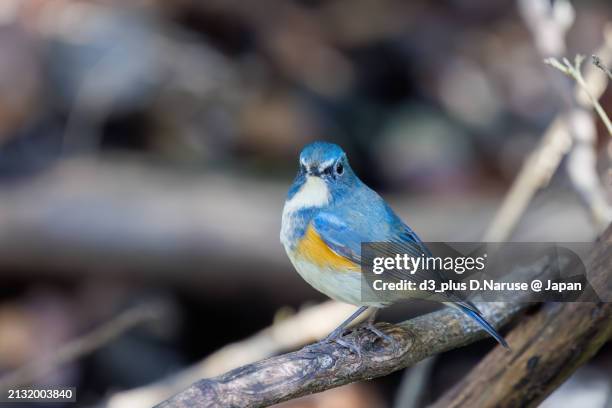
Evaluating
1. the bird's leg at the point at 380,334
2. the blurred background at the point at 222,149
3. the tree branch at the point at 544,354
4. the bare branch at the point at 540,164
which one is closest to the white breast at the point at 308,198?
the bird's leg at the point at 380,334

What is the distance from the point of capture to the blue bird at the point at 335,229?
8.63 feet

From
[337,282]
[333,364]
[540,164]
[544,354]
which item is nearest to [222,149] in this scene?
[540,164]

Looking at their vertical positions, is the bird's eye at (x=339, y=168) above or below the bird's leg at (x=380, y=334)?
above

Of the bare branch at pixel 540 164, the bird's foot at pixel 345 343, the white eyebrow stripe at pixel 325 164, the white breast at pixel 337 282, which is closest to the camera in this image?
the bird's foot at pixel 345 343

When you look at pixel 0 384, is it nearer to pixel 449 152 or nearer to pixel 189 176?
pixel 189 176

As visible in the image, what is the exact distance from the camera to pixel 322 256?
2.67m

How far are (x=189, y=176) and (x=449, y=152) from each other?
1.73m

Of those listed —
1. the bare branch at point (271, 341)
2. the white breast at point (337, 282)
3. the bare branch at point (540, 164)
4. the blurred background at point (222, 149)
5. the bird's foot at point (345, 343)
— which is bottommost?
the bird's foot at point (345, 343)

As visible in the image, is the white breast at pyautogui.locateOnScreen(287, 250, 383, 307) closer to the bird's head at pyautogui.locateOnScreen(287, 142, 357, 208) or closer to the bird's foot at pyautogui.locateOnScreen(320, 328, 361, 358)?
the bird's foot at pyautogui.locateOnScreen(320, 328, 361, 358)

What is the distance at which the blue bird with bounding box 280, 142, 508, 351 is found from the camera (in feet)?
8.63

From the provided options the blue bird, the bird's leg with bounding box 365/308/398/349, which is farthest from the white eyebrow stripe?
the bird's leg with bounding box 365/308/398/349

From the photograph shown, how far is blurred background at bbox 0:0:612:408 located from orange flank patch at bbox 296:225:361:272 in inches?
73.8

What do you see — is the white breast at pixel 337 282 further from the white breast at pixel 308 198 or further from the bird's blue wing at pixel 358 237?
the white breast at pixel 308 198

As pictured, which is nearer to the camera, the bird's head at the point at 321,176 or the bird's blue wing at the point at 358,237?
the bird's blue wing at the point at 358,237
